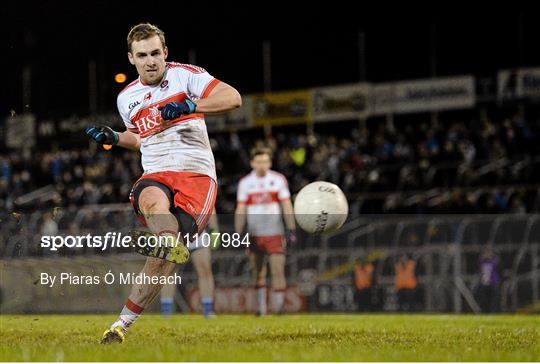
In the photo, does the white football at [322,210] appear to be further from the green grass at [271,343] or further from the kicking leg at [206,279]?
the kicking leg at [206,279]

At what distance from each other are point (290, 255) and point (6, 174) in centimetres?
1348

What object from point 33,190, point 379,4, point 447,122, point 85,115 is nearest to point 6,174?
point 33,190

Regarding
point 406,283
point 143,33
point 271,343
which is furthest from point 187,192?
point 406,283

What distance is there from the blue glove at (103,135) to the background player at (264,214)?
569cm

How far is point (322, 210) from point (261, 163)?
4.54m

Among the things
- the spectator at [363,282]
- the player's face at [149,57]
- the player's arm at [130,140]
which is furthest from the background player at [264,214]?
the player's face at [149,57]

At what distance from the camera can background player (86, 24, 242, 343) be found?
7.76 meters

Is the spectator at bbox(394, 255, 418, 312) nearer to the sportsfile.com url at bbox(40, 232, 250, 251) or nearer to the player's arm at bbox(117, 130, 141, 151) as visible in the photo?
the sportsfile.com url at bbox(40, 232, 250, 251)

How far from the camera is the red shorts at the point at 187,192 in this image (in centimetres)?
794

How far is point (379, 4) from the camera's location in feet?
120

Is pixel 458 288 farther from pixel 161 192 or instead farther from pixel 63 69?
pixel 63 69

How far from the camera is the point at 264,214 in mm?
14109

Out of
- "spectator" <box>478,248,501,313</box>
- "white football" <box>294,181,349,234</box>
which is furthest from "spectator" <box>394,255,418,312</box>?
"white football" <box>294,181,349,234</box>

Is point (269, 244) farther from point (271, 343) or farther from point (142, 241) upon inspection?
point (142, 241)
